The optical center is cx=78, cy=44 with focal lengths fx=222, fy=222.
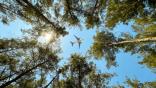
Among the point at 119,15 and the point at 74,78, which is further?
the point at 74,78

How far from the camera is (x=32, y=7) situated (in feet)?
35.4

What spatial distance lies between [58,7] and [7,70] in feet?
21.6

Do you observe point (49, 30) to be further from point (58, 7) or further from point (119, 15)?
point (119, 15)

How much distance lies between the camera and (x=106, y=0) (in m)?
12.1

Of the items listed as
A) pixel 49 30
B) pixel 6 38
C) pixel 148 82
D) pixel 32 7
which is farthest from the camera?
pixel 6 38

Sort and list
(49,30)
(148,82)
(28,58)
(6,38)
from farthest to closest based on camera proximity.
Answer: (28,58), (6,38), (148,82), (49,30)

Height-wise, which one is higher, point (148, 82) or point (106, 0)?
point (106, 0)

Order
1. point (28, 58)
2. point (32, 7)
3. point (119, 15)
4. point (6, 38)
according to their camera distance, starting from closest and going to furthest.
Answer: point (32, 7), point (119, 15), point (6, 38), point (28, 58)

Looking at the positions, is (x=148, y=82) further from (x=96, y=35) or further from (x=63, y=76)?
(x=63, y=76)

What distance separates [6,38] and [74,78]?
5574mm

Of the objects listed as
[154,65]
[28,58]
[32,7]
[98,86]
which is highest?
[32,7]

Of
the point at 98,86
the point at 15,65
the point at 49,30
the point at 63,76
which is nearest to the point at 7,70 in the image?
the point at 15,65

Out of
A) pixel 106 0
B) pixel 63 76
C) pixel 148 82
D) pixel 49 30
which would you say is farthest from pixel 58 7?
pixel 148 82

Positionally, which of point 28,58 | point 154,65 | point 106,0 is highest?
point 106,0
